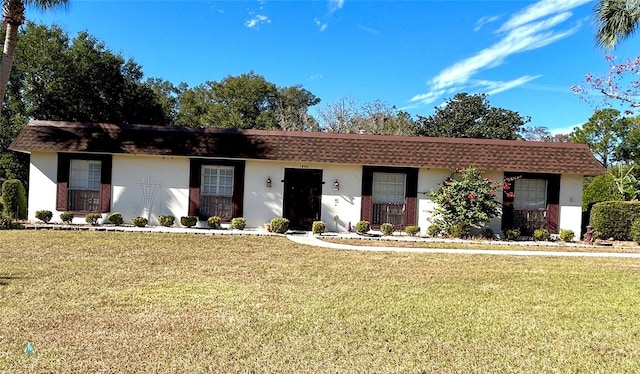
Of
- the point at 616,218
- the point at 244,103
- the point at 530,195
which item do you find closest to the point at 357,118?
the point at 244,103

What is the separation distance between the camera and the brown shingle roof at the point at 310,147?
46.1 ft

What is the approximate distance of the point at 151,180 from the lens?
14438 mm

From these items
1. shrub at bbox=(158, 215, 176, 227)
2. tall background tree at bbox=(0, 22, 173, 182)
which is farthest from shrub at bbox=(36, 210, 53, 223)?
tall background tree at bbox=(0, 22, 173, 182)

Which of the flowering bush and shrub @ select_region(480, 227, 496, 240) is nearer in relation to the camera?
the flowering bush

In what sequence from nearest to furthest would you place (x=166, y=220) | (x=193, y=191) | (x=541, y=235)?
(x=541, y=235) < (x=166, y=220) < (x=193, y=191)

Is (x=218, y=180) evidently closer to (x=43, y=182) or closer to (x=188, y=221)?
(x=188, y=221)

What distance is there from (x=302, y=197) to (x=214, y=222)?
10.5ft

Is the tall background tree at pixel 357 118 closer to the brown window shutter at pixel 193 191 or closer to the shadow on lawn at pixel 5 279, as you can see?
the brown window shutter at pixel 193 191

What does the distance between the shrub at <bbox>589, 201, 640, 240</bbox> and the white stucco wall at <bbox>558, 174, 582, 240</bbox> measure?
2.62 ft

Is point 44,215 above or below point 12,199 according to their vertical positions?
below

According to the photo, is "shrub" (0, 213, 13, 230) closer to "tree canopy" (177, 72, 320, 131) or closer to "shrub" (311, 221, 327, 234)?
"shrub" (311, 221, 327, 234)

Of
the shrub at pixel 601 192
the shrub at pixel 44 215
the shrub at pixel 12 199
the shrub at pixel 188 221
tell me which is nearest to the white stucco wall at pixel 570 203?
the shrub at pixel 601 192

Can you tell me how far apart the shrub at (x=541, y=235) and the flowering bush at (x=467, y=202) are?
145 cm

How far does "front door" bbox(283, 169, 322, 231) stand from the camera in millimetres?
14648
